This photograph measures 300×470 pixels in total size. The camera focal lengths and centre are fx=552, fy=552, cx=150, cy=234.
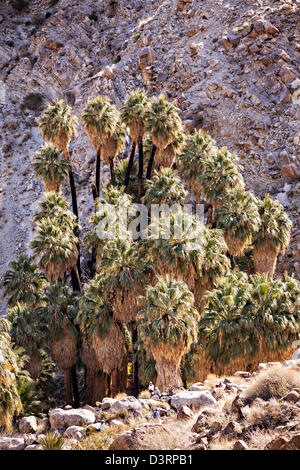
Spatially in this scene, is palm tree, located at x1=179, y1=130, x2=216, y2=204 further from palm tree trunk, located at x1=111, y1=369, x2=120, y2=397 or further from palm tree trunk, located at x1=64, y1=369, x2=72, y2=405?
palm tree trunk, located at x1=64, y1=369, x2=72, y2=405

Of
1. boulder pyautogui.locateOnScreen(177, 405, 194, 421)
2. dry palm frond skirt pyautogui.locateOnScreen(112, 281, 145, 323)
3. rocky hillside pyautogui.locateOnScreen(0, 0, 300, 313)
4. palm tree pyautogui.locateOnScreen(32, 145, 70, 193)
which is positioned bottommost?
boulder pyautogui.locateOnScreen(177, 405, 194, 421)

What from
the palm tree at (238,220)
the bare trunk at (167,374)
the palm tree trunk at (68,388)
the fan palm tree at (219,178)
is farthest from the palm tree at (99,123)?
the bare trunk at (167,374)

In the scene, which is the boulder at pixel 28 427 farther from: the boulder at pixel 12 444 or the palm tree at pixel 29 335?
the palm tree at pixel 29 335

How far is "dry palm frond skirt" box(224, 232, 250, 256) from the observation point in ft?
118

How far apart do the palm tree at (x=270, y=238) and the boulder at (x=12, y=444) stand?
987 inches

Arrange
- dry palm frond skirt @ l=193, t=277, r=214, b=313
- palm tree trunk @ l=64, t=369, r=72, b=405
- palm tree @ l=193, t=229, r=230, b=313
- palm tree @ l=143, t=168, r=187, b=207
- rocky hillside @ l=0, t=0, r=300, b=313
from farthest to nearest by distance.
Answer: rocky hillside @ l=0, t=0, r=300, b=313
palm tree @ l=143, t=168, r=187, b=207
palm tree trunk @ l=64, t=369, r=72, b=405
dry palm frond skirt @ l=193, t=277, r=214, b=313
palm tree @ l=193, t=229, r=230, b=313

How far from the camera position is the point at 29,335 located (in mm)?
31328

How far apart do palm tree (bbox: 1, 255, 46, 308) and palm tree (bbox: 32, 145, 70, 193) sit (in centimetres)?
663

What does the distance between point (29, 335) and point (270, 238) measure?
55.4ft

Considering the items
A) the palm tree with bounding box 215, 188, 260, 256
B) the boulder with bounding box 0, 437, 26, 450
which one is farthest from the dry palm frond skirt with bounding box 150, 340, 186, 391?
the palm tree with bounding box 215, 188, 260, 256

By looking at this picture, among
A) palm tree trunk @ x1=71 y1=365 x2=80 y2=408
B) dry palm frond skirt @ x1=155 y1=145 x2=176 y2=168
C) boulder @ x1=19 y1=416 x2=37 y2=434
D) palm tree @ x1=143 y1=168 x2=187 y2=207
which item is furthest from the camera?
dry palm frond skirt @ x1=155 y1=145 x2=176 y2=168

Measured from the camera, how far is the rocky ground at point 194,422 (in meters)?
12.6

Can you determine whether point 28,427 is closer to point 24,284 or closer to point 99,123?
point 24,284

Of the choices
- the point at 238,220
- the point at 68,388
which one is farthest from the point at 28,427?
the point at 238,220
